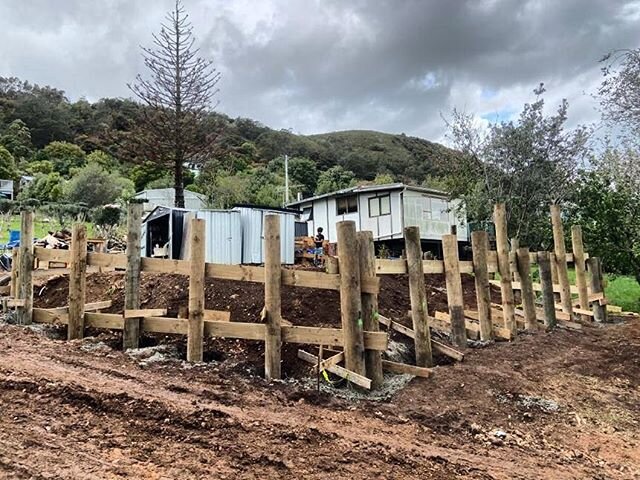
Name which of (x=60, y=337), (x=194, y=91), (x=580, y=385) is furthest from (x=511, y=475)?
(x=194, y=91)

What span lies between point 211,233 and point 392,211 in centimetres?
1654

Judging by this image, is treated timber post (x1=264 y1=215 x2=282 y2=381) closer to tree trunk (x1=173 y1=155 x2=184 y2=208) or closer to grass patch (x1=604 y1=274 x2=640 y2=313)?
tree trunk (x1=173 y1=155 x2=184 y2=208)

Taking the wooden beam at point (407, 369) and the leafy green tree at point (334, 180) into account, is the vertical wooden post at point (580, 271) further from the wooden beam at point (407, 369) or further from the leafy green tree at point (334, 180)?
the leafy green tree at point (334, 180)

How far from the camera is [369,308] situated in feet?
18.4

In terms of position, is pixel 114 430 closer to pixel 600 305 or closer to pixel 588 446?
pixel 588 446

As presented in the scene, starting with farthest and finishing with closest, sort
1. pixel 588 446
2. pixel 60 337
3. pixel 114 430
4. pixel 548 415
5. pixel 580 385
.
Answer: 1. pixel 60 337
2. pixel 580 385
3. pixel 548 415
4. pixel 588 446
5. pixel 114 430

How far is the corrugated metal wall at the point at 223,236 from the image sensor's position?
14.1 metres

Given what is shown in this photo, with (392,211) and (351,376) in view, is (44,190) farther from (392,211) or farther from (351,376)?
(351,376)

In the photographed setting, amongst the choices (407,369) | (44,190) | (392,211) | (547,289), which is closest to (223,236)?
(547,289)

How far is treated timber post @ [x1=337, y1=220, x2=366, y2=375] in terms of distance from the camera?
5418 mm

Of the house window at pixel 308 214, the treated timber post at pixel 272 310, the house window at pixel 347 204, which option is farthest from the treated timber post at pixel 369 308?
the house window at pixel 308 214

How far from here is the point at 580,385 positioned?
19.8 ft

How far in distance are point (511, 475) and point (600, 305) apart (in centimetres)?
892

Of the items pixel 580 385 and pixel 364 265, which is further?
pixel 580 385
